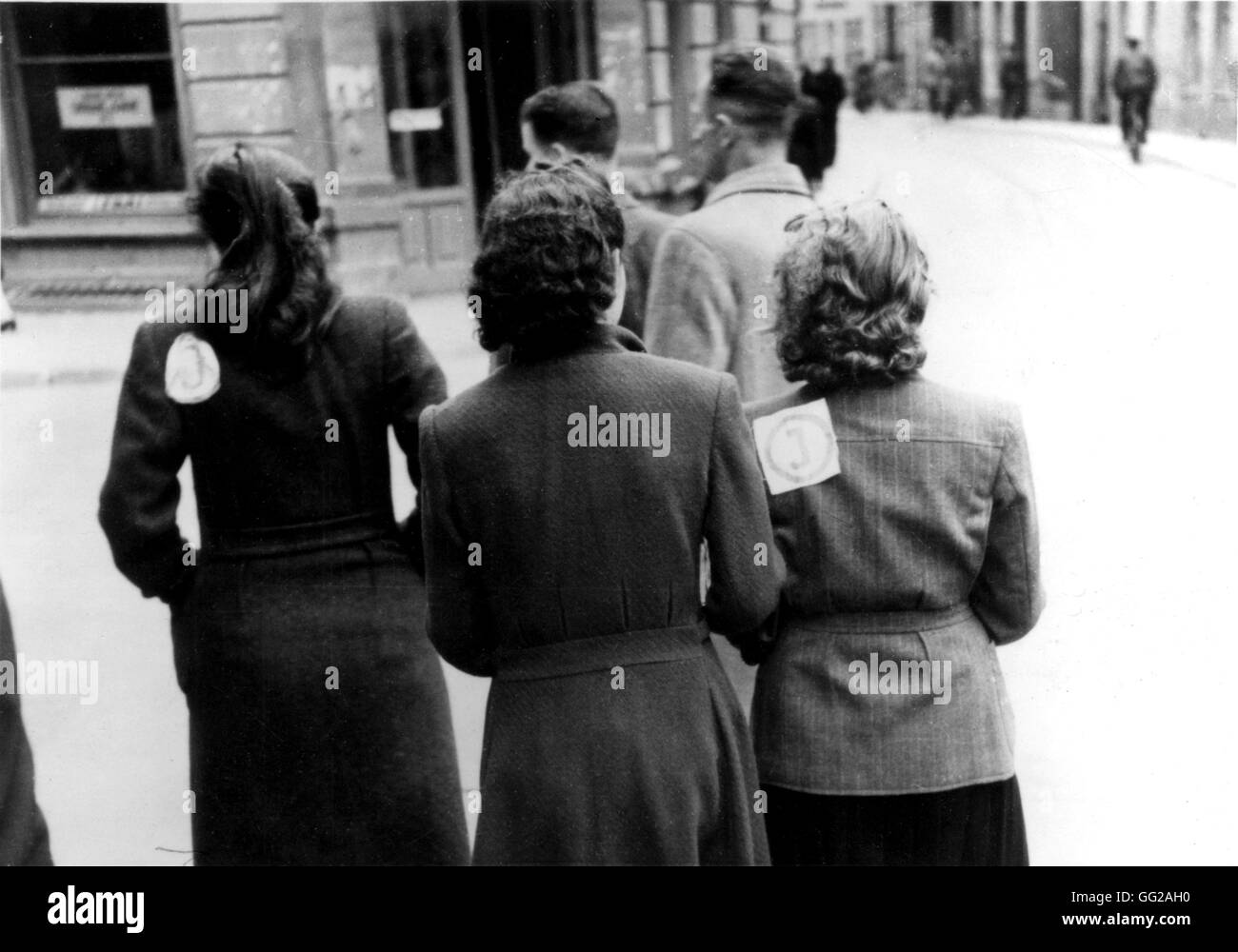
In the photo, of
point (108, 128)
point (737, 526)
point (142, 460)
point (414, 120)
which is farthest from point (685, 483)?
point (108, 128)

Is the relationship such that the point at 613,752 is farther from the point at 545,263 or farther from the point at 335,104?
the point at 335,104

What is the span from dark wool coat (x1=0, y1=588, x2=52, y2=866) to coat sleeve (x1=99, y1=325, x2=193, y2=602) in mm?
493

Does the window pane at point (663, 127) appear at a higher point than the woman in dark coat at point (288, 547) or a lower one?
higher

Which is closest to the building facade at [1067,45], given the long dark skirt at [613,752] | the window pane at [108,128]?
the long dark skirt at [613,752]

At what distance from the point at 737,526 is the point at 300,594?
2.92 ft

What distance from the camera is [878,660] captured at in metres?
2.36

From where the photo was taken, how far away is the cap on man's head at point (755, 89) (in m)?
3.04

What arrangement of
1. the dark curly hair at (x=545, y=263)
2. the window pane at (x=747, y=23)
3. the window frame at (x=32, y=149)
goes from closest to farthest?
the dark curly hair at (x=545, y=263) < the window pane at (x=747, y=23) < the window frame at (x=32, y=149)

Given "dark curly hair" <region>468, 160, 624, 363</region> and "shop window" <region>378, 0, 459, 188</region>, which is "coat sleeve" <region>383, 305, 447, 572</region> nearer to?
"dark curly hair" <region>468, 160, 624, 363</region>

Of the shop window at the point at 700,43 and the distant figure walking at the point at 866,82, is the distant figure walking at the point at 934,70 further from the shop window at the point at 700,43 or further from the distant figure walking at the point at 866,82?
the shop window at the point at 700,43

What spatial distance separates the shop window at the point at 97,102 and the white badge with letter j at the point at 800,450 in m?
2.27

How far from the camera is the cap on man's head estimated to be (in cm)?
304

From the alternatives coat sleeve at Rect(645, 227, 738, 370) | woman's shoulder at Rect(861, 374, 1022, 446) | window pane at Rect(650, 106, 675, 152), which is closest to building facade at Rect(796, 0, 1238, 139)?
coat sleeve at Rect(645, 227, 738, 370)
